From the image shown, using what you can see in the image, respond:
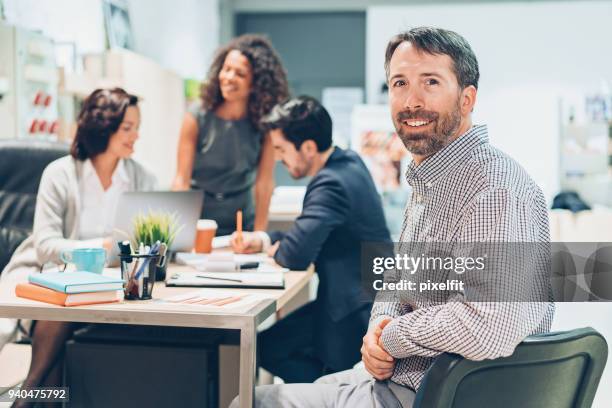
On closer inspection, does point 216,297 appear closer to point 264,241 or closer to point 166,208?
point 166,208

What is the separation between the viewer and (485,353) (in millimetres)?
1048

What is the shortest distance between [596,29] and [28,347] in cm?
675

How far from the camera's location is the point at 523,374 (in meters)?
1.07

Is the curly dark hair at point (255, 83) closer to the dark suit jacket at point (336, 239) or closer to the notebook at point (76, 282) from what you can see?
the dark suit jacket at point (336, 239)

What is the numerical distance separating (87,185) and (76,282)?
972mm

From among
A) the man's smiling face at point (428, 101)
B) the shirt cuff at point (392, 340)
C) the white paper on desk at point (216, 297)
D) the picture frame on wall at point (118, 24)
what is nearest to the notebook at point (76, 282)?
the white paper on desk at point (216, 297)

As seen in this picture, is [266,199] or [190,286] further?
[266,199]

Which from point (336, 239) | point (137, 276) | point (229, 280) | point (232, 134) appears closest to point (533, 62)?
point (232, 134)

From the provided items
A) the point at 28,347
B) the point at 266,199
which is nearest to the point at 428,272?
the point at 28,347

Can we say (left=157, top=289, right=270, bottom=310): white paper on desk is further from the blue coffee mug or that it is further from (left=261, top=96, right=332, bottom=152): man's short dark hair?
(left=261, top=96, right=332, bottom=152): man's short dark hair

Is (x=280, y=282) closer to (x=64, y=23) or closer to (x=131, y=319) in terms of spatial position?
(x=131, y=319)

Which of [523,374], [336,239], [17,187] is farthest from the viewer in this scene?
[17,187]

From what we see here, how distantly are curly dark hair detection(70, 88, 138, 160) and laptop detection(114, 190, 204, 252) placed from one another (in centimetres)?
54

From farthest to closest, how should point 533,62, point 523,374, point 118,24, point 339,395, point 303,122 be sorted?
point 533,62 < point 118,24 < point 303,122 < point 339,395 < point 523,374
